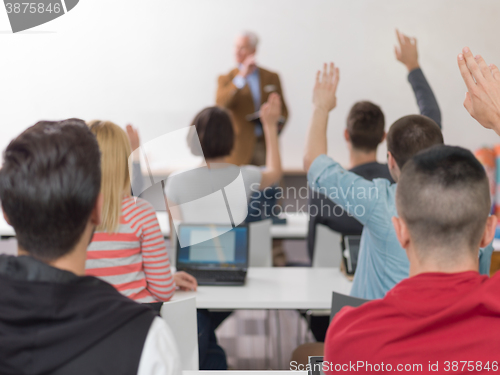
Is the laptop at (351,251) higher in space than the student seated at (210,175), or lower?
lower

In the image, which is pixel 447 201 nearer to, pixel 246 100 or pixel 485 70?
pixel 485 70

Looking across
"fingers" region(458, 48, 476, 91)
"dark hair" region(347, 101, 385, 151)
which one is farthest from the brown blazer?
"fingers" region(458, 48, 476, 91)

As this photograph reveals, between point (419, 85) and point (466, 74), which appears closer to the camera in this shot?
point (466, 74)

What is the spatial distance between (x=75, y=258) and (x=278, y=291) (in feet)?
4.30

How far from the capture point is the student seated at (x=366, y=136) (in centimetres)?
197

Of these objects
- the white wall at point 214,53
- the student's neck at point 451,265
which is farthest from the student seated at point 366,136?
the white wall at point 214,53

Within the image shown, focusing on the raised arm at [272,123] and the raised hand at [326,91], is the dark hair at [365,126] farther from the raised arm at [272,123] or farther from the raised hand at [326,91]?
the raised hand at [326,91]

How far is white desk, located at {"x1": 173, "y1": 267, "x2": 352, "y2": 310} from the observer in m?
1.84

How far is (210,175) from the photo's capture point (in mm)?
2363

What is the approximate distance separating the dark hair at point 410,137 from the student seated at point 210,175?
0.84 metres

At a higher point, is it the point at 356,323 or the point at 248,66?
the point at 248,66

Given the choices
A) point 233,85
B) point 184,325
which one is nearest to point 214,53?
point 233,85

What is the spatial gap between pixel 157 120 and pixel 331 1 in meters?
2.23

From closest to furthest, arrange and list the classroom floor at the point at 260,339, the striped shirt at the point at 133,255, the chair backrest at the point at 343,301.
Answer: the chair backrest at the point at 343,301
the striped shirt at the point at 133,255
the classroom floor at the point at 260,339
